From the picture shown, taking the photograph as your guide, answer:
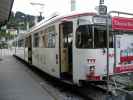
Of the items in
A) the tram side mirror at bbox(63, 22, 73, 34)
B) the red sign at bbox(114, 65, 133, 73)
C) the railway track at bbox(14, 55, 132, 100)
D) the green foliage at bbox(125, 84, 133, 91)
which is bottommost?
the railway track at bbox(14, 55, 132, 100)

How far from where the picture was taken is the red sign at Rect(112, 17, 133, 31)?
957 cm

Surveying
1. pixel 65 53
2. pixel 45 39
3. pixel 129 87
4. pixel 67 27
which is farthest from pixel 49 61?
pixel 129 87

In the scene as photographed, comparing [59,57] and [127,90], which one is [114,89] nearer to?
[127,90]

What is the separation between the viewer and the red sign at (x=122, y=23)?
957cm

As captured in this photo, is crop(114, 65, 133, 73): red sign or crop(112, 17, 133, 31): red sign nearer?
crop(112, 17, 133, 31): red sign

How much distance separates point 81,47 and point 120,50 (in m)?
1.36

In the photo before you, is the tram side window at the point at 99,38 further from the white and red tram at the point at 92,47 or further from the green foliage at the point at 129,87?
the green foliage at the point at 129,87

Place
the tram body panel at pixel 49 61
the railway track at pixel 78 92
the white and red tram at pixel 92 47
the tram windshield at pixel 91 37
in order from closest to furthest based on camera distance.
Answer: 1. the white and red tram at pixel 92 47
2. the tram windshield at pixel 91 37
3. the railway track at pixel 78 92
4. the tram body panel at pixel 49 61

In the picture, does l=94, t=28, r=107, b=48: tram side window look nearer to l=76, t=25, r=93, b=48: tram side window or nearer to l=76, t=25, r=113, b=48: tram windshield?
l=76, t=25, r=113, b=48: tram windshield

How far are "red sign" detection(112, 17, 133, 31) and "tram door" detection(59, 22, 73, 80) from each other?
186 centimetres

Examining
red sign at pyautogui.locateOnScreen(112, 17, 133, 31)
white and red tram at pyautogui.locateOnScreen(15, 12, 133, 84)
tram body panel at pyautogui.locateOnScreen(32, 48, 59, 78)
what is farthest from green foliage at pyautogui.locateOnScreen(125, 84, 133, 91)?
tram body panel at pyautogui.locateOnScreen(32, 48, 59, 78)

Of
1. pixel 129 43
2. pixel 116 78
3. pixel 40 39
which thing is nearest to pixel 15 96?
pixel 116 78

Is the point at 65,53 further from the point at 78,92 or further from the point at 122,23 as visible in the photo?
the point at 122,23

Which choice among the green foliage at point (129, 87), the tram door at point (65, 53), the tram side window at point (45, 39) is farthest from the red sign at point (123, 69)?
the tram side window at point (45, 39)
